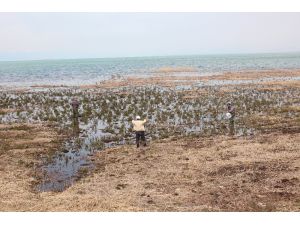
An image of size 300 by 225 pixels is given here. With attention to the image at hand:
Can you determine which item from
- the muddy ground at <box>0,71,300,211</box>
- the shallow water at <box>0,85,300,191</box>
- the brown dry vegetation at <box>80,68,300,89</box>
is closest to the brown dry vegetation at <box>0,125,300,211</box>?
the muddy ground at <box>0,71,300,211</box>

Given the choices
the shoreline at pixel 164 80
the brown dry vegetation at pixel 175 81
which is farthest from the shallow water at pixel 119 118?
the shoreline at pixel 164 80

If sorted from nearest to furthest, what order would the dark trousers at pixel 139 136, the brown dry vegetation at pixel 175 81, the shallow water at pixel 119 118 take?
the shallow water at pixel 119 118, the dark trousers at pixel 139 136, the brown dry vegetation at pixel 175 81

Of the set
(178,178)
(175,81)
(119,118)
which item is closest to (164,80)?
(175,81)

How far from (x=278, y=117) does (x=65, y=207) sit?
1822 centimetres

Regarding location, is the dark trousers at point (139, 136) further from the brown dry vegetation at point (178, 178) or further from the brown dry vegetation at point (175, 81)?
the brown dry vegetation at point (175, 81)

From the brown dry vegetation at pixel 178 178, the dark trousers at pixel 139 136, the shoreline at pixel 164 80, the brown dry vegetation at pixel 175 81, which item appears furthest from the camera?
the shoreline at pixel 164 80

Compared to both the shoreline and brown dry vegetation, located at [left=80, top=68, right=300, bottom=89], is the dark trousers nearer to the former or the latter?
brown dry vegetation, located at [left=80, top=68, right=300, bottom=89]

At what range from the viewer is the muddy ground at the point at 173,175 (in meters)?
11.8

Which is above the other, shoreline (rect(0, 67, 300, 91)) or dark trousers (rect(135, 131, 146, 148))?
dark trousers (rect(135, 131, 146, 148))

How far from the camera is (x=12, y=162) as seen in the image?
56.4ft

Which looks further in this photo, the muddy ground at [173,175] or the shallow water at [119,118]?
the shallow water at [119,118]

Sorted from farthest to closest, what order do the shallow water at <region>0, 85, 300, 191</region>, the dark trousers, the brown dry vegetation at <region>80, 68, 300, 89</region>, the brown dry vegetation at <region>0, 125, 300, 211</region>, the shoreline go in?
the shoreline < the brown dry vegetation at <region>80, 68, 300, 89</region> < the dark trousers < the shallow water at <region>0, 85, 300, 191</region> < the brown dry vegetation at <region>0, 125, 300, 211</region>

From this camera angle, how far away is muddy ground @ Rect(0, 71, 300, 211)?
11820 millimetres

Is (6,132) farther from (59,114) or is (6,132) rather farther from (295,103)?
(295,103)
